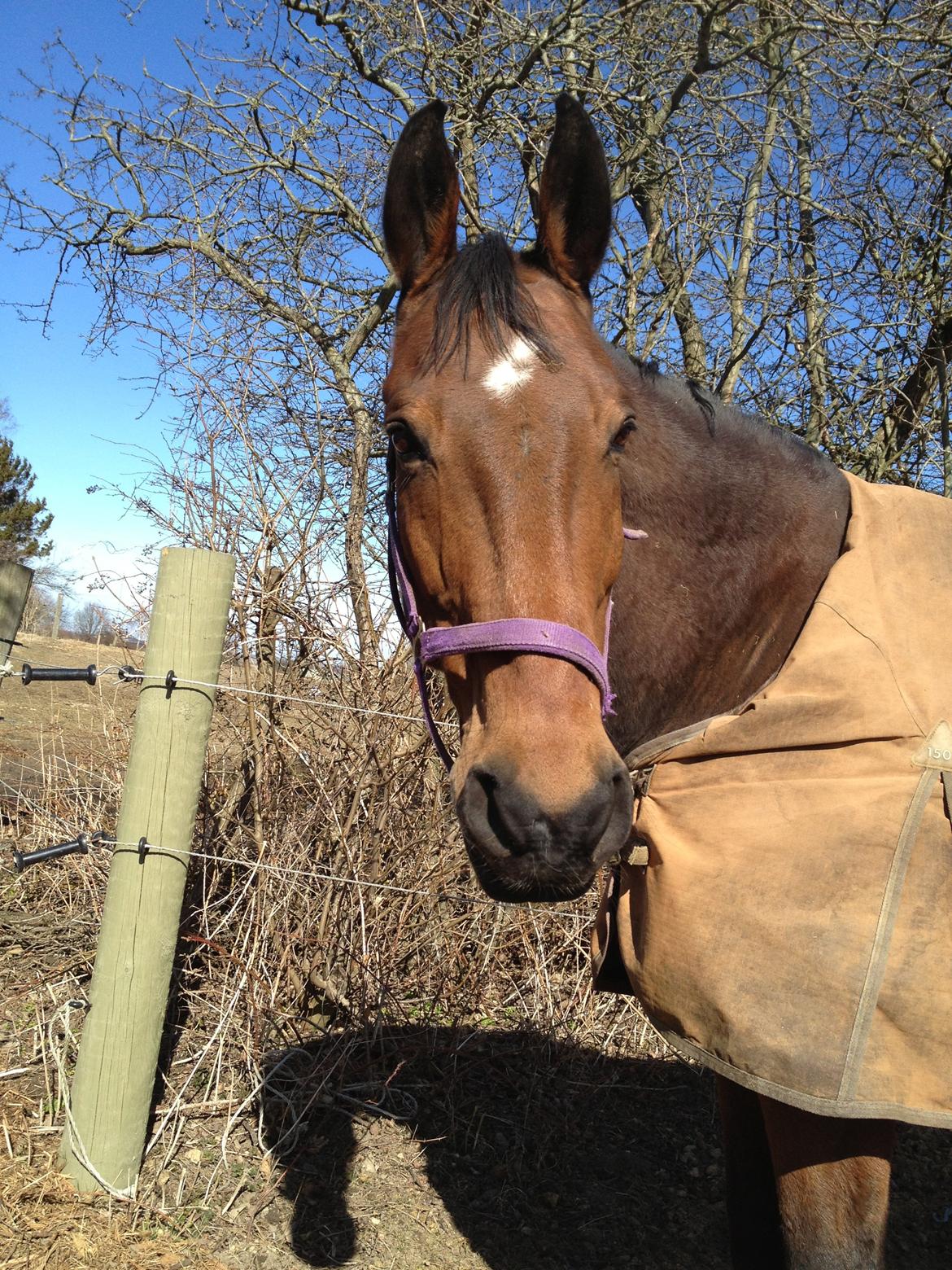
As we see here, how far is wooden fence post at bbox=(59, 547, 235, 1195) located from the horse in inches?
29.0

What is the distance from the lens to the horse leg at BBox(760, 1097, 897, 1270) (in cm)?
154

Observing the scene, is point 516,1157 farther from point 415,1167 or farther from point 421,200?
point 421,200

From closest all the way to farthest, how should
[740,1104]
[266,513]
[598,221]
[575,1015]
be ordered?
1. [598,221]
2. [740,1104]
3. [266,513]
4. [575,1015]

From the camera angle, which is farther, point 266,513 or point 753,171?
point 753,171

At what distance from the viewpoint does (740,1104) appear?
2.06m

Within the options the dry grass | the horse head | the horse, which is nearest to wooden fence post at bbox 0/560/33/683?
the dry grass

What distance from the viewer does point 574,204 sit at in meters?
1.92

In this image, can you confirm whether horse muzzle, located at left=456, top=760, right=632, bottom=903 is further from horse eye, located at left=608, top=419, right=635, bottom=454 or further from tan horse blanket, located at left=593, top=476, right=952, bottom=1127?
horse eye, located at left=608, top=419, right=635, bottom=454

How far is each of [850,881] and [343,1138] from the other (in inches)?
85.0

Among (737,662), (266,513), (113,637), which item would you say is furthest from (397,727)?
(737,662)

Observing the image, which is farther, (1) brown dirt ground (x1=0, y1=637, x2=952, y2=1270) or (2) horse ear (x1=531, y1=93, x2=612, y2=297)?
(1) brown dirt ground (x1=0, y1=637, x2=952, y2=1270)

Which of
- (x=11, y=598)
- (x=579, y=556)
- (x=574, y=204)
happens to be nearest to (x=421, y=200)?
(x=574, y=204)

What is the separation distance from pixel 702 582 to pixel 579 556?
19.6 inches

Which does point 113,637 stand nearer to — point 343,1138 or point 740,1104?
Answer: point 343,1138
